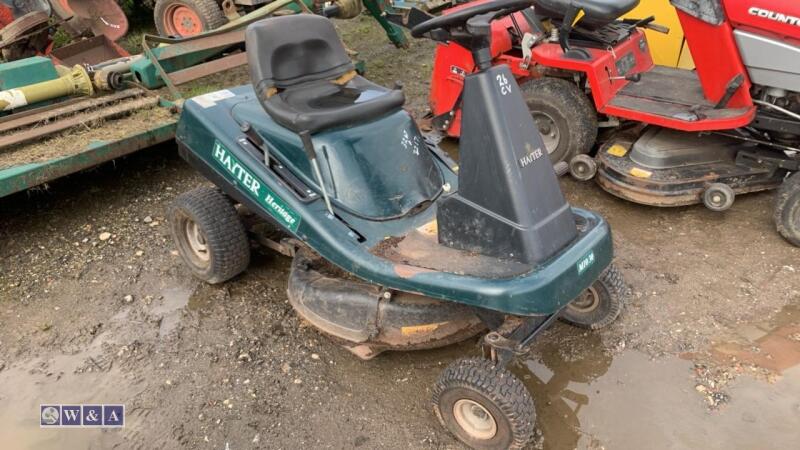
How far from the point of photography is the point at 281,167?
2.72m

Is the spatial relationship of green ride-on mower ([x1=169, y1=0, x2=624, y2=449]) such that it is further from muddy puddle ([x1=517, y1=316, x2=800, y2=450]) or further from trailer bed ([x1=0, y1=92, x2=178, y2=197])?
trailer bed ([x1=0, y1=92, x2=178, y2=197])

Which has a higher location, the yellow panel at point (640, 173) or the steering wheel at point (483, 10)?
the steering wheel at point (483, 10)

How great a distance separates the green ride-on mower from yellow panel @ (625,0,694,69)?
296 centimetres

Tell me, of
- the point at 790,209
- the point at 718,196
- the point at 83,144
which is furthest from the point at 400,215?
the point at 790,209

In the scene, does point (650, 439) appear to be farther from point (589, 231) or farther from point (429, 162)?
point (429, 162)

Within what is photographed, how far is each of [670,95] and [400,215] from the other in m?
2.09

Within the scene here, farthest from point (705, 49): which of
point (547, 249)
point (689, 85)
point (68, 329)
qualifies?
point (68, 329)

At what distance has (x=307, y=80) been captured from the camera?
2.94m

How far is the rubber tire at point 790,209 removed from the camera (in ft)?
10.7

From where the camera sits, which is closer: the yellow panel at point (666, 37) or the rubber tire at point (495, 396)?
the rubber tire at point (495, 396)

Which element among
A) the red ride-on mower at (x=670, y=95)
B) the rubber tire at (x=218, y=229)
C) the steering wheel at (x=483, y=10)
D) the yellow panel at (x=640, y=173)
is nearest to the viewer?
the steering wheel at (x=483, y=10)

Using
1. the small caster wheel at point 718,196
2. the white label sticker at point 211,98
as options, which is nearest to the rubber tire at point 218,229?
the white label sticker at point 211,98

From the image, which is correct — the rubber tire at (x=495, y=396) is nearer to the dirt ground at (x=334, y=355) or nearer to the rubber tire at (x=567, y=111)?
the dirt ground at (x=334, y=355)

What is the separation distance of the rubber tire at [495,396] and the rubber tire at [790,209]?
2.00m
